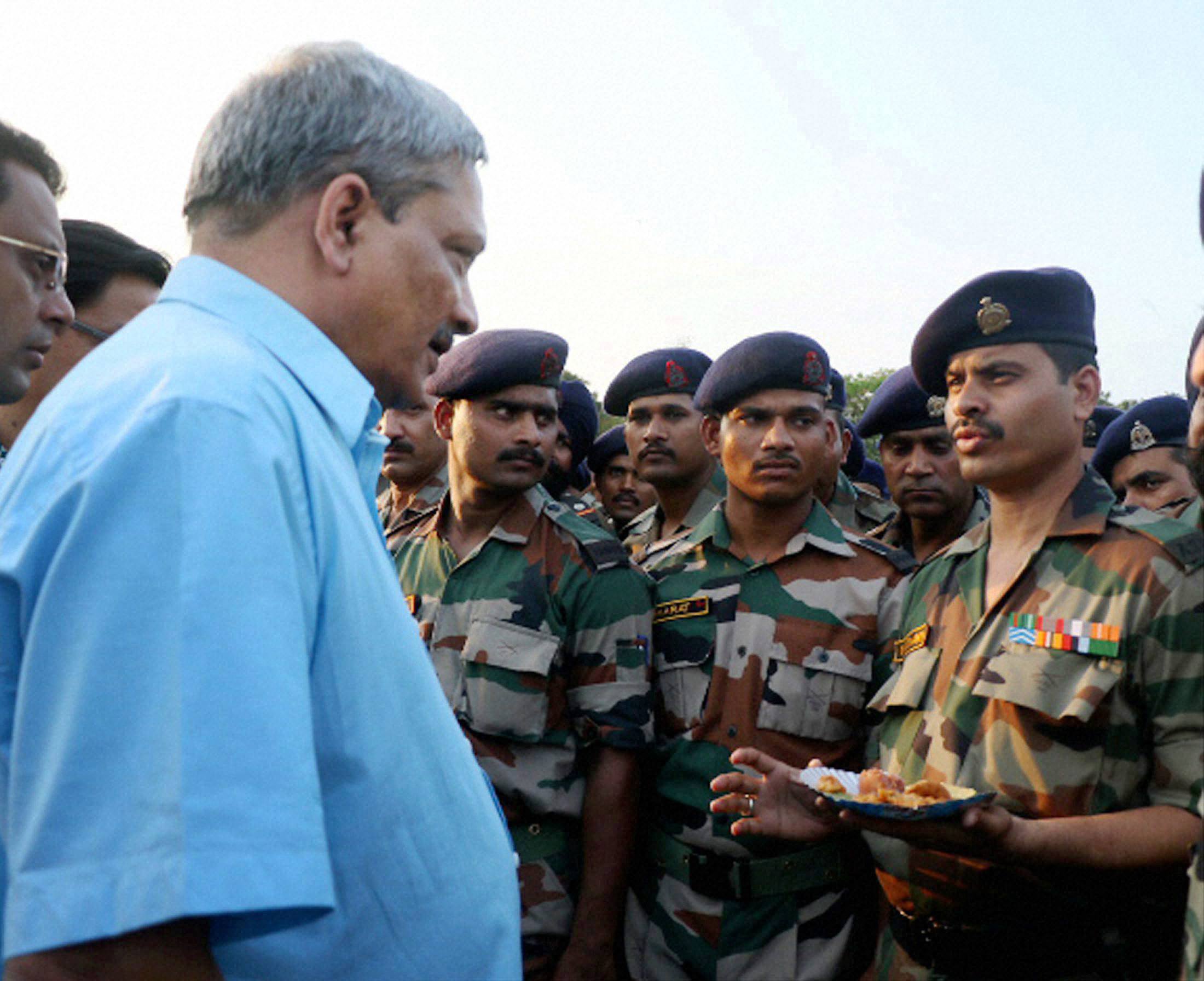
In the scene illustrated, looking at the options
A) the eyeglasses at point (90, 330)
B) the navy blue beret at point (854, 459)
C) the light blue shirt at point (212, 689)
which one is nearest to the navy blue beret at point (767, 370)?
the eyeglasses at point (90, 330)

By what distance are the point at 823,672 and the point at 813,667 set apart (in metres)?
0.04

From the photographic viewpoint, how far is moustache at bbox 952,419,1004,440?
3166 mm

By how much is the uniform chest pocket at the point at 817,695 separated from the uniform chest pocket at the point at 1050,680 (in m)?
0.72

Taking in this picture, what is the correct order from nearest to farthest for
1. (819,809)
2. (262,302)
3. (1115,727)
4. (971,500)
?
(262,302)
(1115,727)
(819,809)
(971,500)

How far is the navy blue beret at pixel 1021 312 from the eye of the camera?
329cm

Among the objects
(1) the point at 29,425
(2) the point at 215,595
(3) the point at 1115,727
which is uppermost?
(1) the point at 29,425

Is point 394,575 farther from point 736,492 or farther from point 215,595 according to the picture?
point 736,492

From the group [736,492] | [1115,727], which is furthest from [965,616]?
A: [736,492]

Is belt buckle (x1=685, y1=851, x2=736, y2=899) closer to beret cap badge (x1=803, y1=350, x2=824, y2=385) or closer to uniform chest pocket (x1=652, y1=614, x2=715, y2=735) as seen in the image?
uniform chest pocket (x1=652, y1=614, x2=715, y2=735)

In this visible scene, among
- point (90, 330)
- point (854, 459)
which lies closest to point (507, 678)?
point (90, 330)

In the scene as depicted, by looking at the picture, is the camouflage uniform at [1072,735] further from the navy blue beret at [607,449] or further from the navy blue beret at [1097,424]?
the navy blue beret at [607,449]

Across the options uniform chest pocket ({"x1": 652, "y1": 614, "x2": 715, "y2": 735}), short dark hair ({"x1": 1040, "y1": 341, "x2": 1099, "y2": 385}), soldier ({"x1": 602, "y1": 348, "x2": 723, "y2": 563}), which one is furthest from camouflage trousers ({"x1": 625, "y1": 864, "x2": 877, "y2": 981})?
soldier ({"x1": 602, "y1": 348, "x2": 723, "y2": 563})

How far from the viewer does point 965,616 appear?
10.4ft

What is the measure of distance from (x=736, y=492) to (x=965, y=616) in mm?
1213
